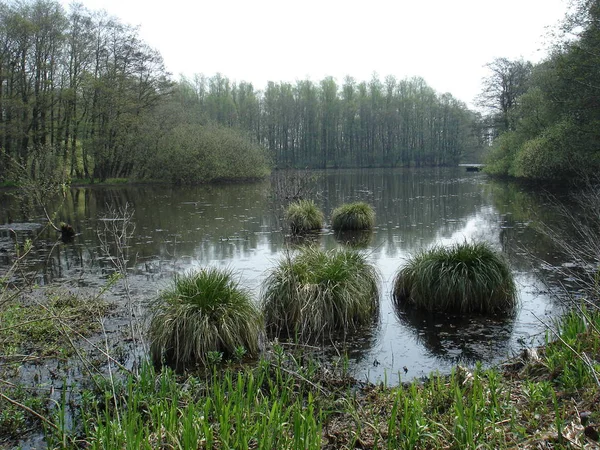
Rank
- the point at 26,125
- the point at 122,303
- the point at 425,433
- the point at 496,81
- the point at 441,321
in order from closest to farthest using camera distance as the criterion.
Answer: the point at 425,433, the point at 441,321, the point at 122,303, the point at 26,125, the point at 496,81

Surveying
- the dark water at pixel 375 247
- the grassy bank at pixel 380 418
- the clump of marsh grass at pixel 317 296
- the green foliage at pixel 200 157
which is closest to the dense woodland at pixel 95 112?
the green foliage at pixel 200 157

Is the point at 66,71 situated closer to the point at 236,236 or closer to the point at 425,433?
the point at 236,236

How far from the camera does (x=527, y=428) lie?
11.8ft

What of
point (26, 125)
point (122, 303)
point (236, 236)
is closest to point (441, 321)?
point (122, 303)

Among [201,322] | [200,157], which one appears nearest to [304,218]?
[201,322]

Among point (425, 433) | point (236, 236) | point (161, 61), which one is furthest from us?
point (161, 61)

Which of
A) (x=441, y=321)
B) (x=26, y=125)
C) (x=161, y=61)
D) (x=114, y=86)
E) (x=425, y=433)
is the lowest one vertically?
(x=441, y=321)

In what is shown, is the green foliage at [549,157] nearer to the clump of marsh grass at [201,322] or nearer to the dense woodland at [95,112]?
the dense woodland at [95,112]

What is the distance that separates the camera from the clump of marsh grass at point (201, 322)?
245 inches

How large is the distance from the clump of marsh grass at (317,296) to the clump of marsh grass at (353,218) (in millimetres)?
9813

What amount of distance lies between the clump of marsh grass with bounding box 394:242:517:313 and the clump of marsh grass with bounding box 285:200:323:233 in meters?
8.81

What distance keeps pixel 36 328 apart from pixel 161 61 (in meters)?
46.5

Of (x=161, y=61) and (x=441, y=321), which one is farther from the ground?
(x=161, y=61)

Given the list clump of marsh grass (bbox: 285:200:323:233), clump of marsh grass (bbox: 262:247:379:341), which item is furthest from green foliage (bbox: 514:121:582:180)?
clump of marsh grass (bbox: 262:247:379:341)
